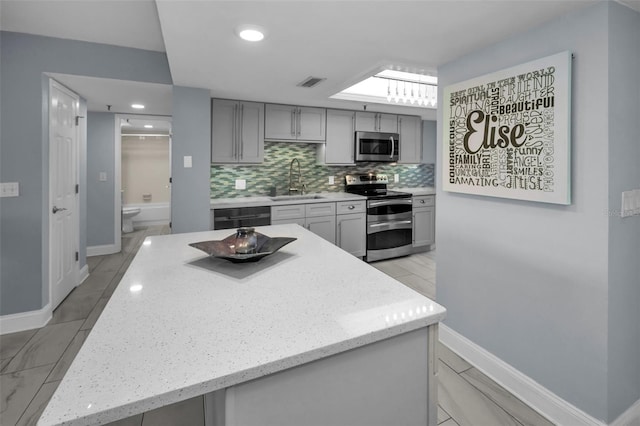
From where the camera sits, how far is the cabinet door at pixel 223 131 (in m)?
3.82

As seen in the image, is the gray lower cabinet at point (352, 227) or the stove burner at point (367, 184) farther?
the stove burner at point (367, 184)

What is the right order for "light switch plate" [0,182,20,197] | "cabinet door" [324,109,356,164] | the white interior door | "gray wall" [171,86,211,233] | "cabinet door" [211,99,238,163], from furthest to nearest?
"cabinet door" [324,109,356,164] → "cabinet door" [211,99,238,163] → "gray wall" [171,86,211,233] → the white interior door → "light switch plate" [0,182,20,197]

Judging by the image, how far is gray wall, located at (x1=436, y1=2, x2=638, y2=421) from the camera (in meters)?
1.57

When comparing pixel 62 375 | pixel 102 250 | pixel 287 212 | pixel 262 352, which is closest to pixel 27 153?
pixel 62 375

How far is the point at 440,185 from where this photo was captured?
2.51 m

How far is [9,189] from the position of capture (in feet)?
8.57

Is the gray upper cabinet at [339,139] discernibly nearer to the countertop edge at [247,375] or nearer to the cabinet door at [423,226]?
the cabinet door at [423,226]

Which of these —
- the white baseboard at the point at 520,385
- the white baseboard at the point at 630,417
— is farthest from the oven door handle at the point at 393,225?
the white baseboard at the point at 630,417

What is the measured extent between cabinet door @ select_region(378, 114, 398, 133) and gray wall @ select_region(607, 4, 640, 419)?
329cm

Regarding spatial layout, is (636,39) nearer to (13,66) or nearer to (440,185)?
(440,185)

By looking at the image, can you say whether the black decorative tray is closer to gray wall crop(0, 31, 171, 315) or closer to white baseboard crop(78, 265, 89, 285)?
gray wall crop(0, 31, 171, 315)

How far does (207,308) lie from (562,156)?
5.94 ft

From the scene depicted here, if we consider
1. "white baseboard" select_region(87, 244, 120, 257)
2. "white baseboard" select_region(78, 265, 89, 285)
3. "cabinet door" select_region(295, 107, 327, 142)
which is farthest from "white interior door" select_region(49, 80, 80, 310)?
"cabinet door" select_region(295, 107, 327, 142)

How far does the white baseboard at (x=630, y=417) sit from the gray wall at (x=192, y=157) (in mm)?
3367
